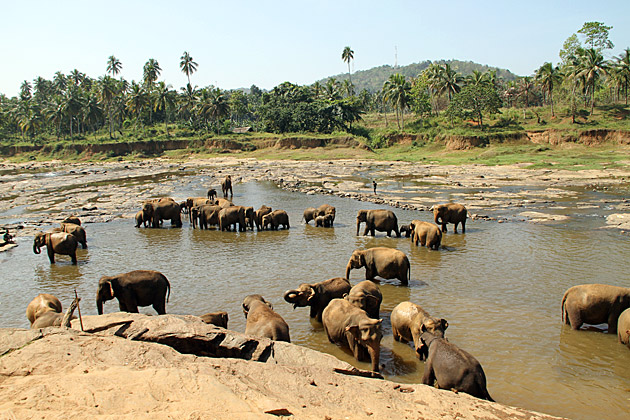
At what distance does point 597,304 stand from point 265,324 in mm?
7312

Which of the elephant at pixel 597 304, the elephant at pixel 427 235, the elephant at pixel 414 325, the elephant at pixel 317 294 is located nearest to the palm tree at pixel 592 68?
the elephant at pixel 427 235

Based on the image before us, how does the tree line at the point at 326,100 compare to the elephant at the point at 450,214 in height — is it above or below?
above

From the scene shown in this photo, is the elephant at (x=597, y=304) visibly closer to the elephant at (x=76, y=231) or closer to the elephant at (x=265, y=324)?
the elephant at (x=265, y=324)

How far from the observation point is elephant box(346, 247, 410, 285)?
14102 mm

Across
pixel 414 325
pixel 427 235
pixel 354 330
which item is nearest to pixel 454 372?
pixel 354 330

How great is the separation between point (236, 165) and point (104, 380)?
6021 cm

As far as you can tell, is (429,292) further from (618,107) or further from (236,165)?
(618,107)

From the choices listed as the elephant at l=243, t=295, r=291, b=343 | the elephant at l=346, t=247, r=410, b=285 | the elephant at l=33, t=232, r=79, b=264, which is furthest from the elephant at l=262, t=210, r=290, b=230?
the elephant at l=243, t=295, r=291, b=343

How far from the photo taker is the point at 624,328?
9.68 meters

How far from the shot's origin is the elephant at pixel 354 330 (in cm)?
892

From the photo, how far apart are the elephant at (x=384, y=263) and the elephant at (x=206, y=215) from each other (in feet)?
37.8

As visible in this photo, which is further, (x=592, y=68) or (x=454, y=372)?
(x=592, y=68)

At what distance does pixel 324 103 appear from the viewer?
8344 centimetres

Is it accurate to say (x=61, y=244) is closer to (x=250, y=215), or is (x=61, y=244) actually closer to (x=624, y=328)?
(x=250, y=215)
